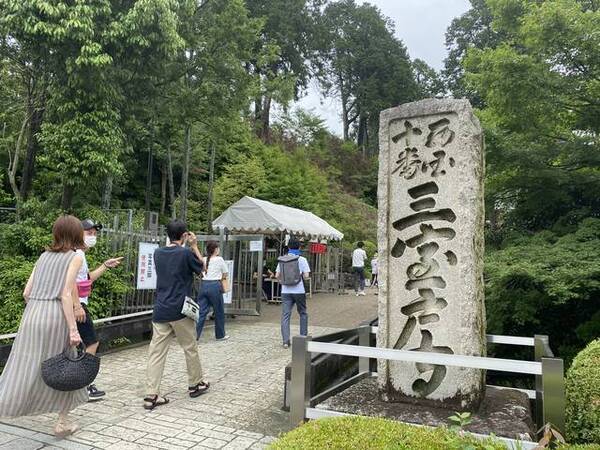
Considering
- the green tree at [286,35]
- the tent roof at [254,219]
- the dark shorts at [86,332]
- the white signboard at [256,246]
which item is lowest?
the dark shorts at [86,332]

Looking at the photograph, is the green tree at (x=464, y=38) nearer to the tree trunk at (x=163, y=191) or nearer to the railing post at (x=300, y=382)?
the tree trunk at (x=163, y=191)

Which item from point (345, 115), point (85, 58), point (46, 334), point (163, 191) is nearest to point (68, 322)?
point (46, 334)

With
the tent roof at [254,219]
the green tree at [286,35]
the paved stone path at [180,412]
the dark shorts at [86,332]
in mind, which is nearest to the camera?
the paved stone path at [180,412]

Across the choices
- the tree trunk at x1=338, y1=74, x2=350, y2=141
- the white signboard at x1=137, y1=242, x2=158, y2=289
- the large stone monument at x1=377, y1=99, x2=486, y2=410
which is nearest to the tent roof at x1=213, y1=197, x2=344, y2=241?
the white signboard at x1=137, y1=242, x2=158, y2=289

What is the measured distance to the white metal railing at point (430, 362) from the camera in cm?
292

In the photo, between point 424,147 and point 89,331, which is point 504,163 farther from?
point 89,331

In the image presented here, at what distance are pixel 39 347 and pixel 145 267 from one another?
4483 millimetres

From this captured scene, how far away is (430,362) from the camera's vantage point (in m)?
3.06

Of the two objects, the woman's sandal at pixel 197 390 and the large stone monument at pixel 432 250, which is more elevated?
the large stone monument at pixel 432 250

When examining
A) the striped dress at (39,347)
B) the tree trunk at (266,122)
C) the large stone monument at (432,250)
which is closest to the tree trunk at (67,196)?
the striped dress at (39,347)

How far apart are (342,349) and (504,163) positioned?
528cm

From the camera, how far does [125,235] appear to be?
8211 mm

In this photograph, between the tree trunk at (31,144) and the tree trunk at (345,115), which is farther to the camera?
the tree trunk at (345,115)

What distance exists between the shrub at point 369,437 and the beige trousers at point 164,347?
2.27 metres
